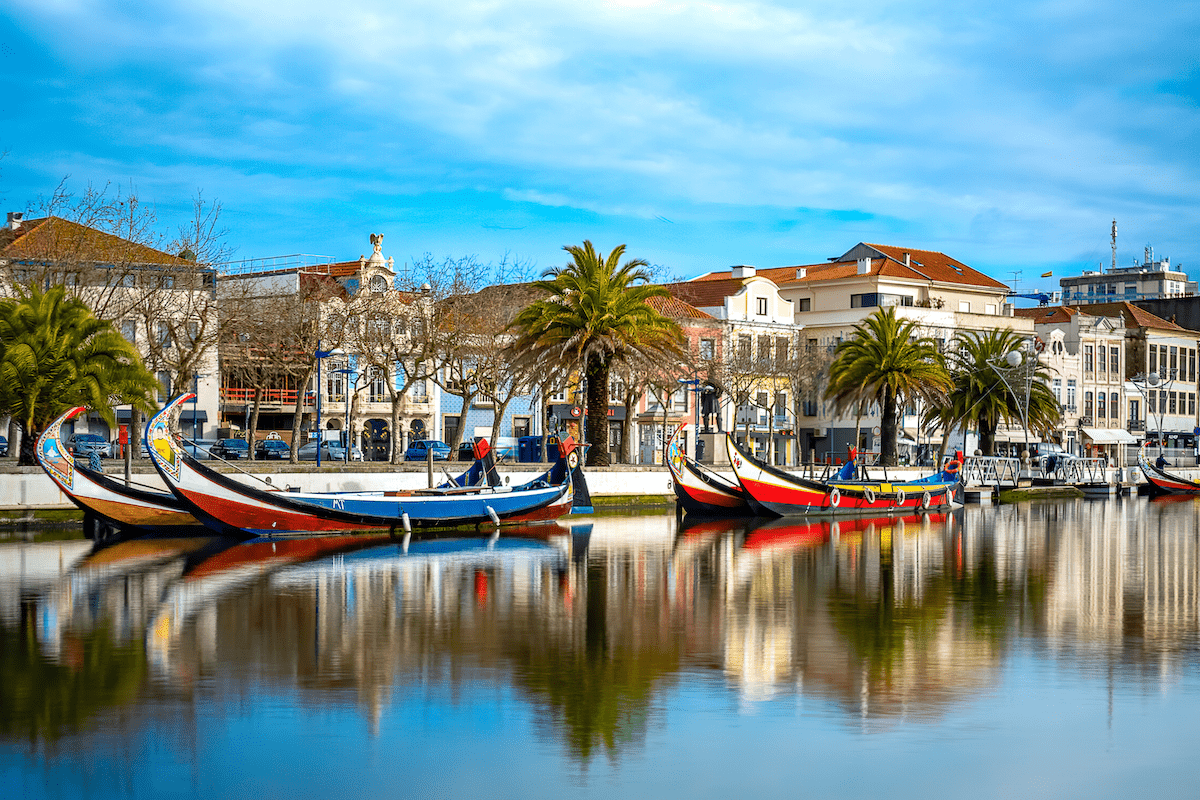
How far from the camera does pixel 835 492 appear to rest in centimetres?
5216

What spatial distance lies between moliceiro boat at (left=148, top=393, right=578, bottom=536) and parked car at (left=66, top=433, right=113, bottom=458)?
2481cm

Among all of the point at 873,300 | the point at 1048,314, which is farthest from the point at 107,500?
the point at 1048,314

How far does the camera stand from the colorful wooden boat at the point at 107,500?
34969 millimetres

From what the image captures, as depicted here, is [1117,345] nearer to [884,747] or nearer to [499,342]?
[499,342]

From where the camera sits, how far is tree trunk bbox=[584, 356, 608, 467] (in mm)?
50812

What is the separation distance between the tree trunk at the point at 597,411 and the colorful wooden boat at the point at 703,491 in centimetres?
401

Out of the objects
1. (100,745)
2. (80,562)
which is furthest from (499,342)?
(100,745)

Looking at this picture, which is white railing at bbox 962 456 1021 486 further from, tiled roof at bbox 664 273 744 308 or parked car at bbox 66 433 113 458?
parked car at bbox 66 433 113 458

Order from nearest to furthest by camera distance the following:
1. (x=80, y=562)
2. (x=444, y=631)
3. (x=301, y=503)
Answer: (x=444, y=631)
(x=80, y=562)
(x=301, y=503)

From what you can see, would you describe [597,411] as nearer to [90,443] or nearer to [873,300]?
[90,443]

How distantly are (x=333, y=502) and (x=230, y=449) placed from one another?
2710 centimetres

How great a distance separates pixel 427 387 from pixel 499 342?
53.9 feet

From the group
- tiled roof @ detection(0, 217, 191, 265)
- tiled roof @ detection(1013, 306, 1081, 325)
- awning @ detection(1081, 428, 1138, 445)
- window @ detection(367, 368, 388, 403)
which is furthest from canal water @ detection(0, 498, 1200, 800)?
tiled roof @ detection(1013, 306, 1081, 325)

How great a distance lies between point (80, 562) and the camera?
3006cm
